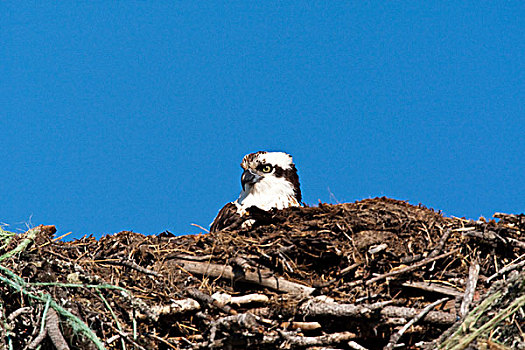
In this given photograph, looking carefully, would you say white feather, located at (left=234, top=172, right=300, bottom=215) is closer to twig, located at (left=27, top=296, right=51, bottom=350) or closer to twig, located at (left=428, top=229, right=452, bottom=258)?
twig, located at (left=428, top=229, right=452, bottom=258)

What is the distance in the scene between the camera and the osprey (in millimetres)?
8531

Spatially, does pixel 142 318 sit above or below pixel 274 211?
below

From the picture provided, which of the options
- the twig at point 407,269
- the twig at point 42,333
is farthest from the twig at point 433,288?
the twig at point 42,333

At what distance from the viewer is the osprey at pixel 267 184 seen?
28.0 ft

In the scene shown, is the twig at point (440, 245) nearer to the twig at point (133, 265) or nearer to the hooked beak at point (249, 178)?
the twig at point (133, 265)

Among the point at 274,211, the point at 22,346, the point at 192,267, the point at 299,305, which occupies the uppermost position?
the point at 274,211

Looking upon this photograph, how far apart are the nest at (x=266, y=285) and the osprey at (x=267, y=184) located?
5.93 feet

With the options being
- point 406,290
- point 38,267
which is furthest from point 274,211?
point 38,267

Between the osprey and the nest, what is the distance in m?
1.81

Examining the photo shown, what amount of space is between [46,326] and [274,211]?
9.01 ft

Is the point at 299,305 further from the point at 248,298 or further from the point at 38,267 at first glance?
the point at 38,267

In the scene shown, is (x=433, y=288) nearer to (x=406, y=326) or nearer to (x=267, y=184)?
(x=406, y=326)

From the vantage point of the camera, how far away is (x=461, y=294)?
5.95m

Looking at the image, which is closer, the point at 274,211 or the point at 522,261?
the point at 522,261
